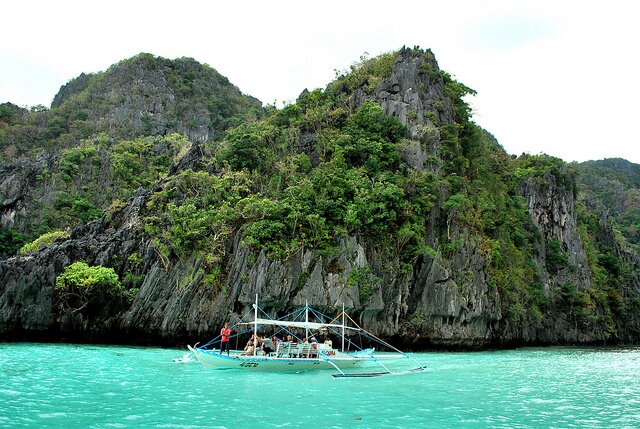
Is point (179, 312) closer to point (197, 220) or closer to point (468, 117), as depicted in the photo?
point (197, 220)

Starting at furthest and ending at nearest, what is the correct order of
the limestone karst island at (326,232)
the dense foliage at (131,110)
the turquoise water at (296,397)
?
the dense foliage at (131,110)
the limestone karst island at (326,232)
the turquoise water at (296,397)

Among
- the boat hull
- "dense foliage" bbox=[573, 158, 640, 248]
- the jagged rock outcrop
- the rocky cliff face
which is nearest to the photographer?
the boat hull

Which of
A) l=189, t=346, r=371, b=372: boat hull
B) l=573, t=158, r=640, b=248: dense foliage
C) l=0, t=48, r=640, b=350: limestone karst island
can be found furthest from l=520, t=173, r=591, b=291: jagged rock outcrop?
l=189, t=346, r=371, b=372: boat hull

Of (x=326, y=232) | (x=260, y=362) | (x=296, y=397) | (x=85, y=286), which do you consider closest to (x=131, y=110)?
(x=85, y=286)

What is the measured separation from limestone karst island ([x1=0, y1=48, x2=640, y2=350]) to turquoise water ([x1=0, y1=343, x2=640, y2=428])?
10.5 metres

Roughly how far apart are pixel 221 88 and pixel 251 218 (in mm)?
57602

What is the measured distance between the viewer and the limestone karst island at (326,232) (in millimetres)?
33812

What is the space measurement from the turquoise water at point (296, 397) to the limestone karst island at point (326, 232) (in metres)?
10.5

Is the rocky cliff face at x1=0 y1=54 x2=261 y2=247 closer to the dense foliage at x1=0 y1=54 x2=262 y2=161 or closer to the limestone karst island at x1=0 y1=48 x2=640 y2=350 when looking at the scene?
the dense foliage at x1=0 y1=54 x2=262 y2=161

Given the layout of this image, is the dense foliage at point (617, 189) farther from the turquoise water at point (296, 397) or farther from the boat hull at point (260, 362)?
the boat hull at point (260, 362)

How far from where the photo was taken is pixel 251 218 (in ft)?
119

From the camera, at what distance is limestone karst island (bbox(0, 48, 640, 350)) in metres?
→ 33.8

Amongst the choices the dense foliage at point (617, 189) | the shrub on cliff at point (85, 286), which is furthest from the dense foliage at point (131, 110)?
the dense foliage at point (617, 189)

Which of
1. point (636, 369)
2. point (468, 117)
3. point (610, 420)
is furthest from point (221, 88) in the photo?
point (610, 420)
